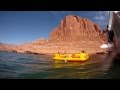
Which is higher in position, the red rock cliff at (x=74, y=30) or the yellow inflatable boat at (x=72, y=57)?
the red rock cliff at (x=74, y=30)

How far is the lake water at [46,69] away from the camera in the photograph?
385cm

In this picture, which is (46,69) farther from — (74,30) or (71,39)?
(74,30)

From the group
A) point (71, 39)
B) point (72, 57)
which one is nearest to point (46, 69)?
point (72, 57)

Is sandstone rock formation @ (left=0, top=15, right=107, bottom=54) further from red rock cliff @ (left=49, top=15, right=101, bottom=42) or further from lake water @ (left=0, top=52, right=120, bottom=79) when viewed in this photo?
lake water @ (left=0, top=52, right=120, bottom=79)

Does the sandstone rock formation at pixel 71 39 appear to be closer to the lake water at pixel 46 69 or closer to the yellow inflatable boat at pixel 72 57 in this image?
the yellow inflatable boat at pixel 72 57

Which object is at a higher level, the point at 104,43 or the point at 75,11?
the point at 75,11

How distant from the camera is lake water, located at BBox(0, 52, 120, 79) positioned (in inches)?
151

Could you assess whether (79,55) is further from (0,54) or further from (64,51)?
(0,54)

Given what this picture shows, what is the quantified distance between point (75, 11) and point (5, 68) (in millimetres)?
1734

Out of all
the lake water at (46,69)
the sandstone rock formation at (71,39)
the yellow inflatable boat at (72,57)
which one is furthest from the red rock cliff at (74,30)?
the lake water at (46,69)
